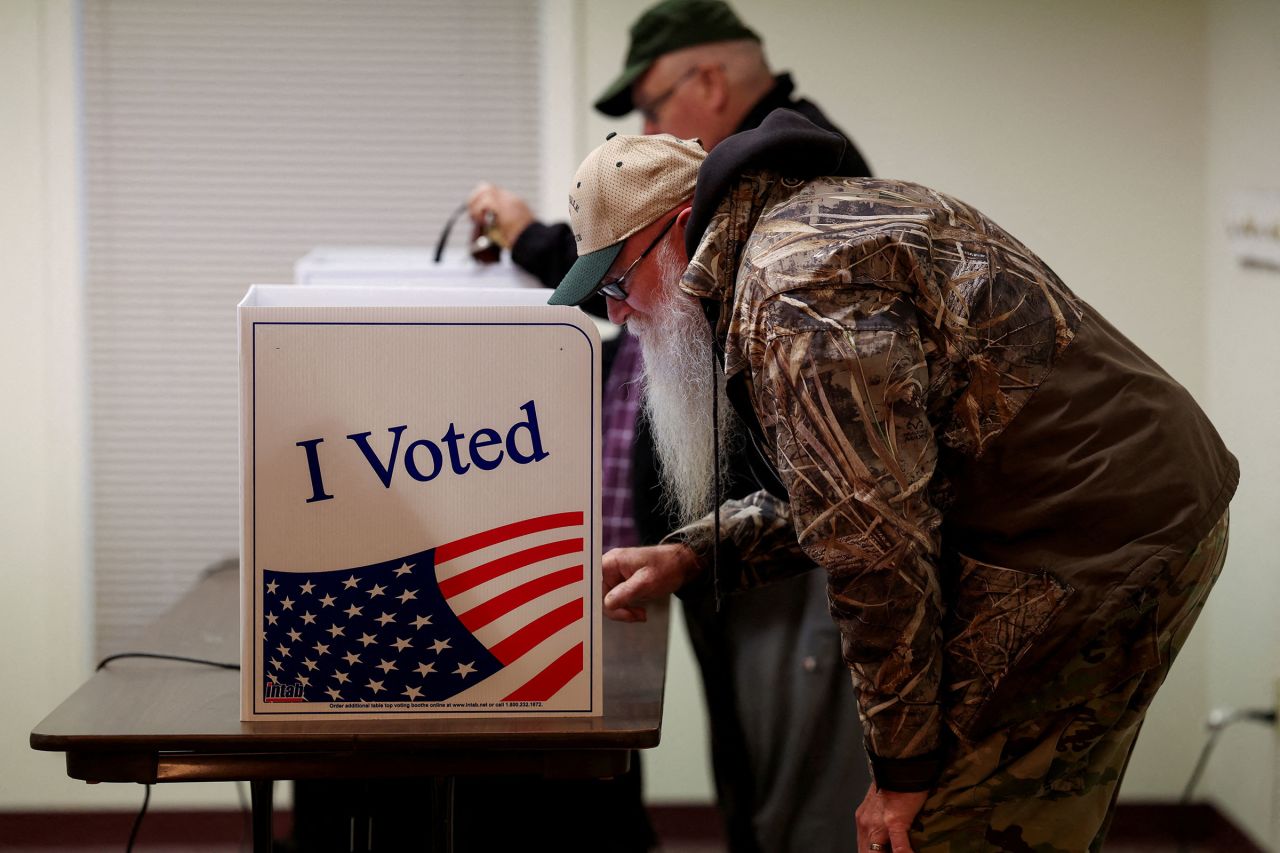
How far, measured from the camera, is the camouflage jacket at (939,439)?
111cm

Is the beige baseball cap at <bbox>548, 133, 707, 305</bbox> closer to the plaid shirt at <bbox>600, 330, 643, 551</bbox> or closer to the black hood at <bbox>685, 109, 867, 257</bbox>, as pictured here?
the black hood at <bbox>685, 109, 867, 257</bbox>

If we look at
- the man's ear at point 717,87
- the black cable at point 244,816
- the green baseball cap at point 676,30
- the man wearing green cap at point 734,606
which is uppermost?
the green baseball cap at point 676,30

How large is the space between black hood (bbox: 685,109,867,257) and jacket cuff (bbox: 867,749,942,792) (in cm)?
53

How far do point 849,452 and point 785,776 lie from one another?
1.28 m

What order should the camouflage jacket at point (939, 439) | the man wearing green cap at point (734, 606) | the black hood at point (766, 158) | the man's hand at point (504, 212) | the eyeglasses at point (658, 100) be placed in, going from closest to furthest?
the camouflage jacket at point (939, 439), the black hood at point (766, 158), the man wearing green cap at point (734, 606), the man's hand at point (504, 212), the eyeglasses at point (658, 100)

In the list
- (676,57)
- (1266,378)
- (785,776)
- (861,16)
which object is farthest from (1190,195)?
(785,776)

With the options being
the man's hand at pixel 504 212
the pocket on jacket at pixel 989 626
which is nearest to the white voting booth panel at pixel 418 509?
the pocket on jacket at pixel 989 626

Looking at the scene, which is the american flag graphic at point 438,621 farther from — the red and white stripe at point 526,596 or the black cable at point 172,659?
the black cable at point 172,659

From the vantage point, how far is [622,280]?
4.56 ft

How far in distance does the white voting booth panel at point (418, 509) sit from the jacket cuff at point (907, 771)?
301 millimetres

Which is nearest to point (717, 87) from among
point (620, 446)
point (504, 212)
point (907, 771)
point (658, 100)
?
point (658, 100)

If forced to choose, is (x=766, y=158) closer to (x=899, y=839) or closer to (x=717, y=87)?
(x=899, y=839)

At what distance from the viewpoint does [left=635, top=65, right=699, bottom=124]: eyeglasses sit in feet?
8.00

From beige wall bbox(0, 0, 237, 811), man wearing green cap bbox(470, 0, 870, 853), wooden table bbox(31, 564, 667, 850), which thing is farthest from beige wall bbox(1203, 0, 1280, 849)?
beige wall bbox(0, 0, 237, 811)
